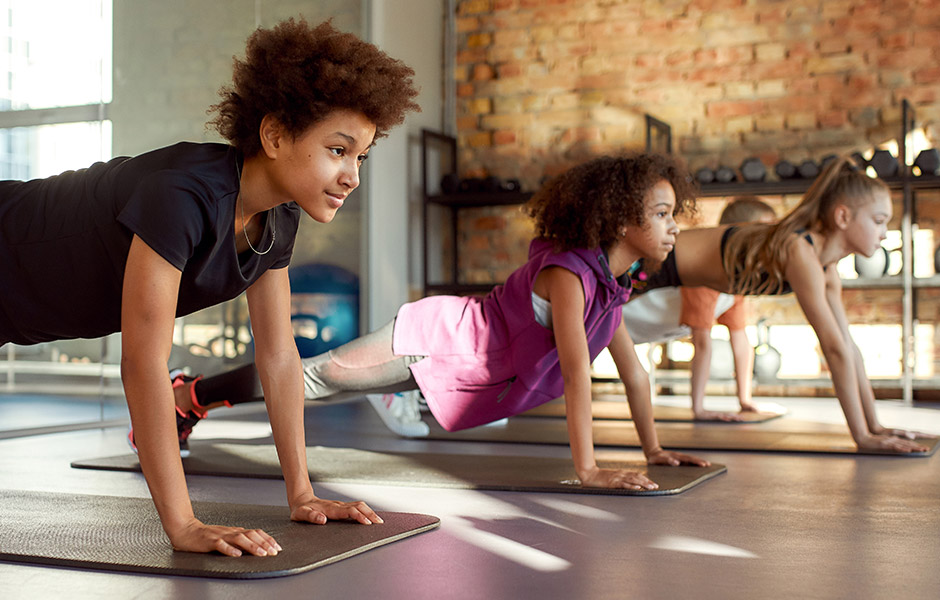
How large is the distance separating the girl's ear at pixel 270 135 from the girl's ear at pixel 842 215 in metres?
2.05

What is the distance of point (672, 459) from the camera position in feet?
8.16

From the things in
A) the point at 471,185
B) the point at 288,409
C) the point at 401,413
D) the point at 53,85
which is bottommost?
Answer: the point at 401,413

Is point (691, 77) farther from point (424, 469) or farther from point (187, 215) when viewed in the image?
point (187, 215)

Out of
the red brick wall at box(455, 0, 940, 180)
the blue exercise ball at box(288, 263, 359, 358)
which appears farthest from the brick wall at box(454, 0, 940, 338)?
the blue exercise ball at box(288, 263, 359, 358)

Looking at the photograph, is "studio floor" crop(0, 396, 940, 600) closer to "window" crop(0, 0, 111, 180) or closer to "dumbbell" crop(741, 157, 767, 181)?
"window" crop(0, 0, 111, 180)

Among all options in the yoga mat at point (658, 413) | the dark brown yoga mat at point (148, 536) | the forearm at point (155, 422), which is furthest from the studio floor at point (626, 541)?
the yoga mat at point (658, 413)

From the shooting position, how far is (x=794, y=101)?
5270mm

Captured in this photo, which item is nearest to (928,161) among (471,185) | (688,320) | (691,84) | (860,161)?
(860,161)

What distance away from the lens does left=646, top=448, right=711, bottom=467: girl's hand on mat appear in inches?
97.2

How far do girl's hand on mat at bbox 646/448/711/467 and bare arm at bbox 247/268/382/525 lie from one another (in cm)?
99

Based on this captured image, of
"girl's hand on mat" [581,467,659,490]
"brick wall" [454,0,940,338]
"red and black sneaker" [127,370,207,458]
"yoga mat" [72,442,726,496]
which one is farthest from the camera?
"brick wall" [454,0,940,338]

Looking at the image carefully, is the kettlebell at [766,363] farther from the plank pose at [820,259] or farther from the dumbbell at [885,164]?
the plank pose at [820,259]

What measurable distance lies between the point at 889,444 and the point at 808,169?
242 cm

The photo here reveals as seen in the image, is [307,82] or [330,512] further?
[330,512]
